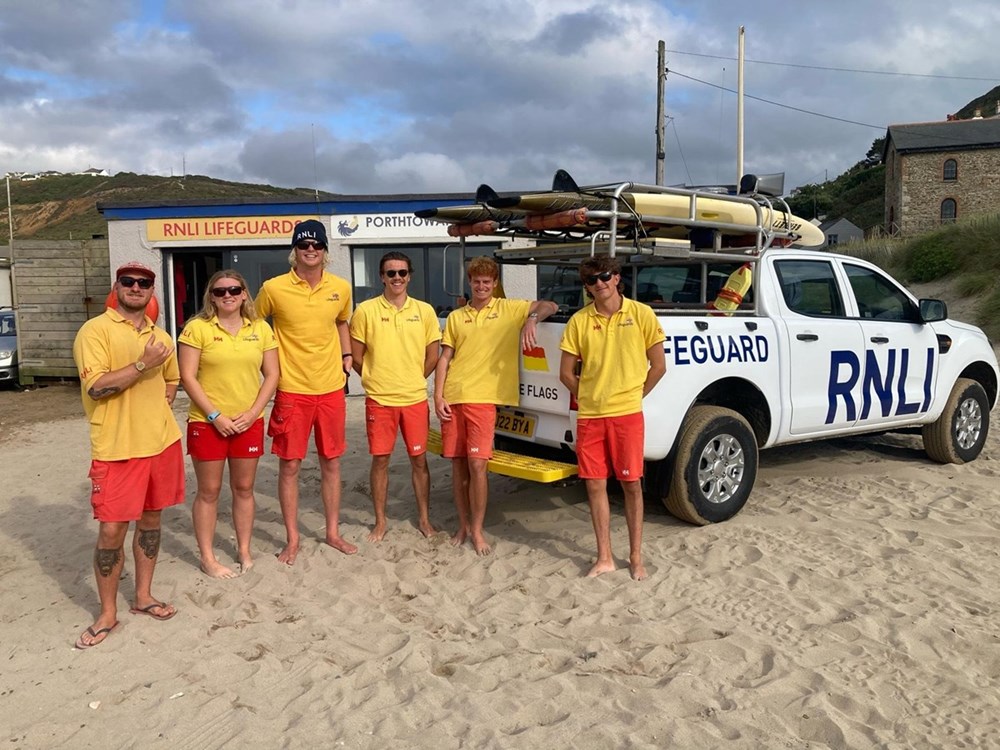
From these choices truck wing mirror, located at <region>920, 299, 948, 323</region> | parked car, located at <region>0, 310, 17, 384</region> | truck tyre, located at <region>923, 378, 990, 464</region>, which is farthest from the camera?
parked car, located at <region>0, 310, 17, 384</region>

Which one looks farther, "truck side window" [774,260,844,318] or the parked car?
the parked car

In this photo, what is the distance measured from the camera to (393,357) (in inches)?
199

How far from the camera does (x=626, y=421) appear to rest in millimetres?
4461

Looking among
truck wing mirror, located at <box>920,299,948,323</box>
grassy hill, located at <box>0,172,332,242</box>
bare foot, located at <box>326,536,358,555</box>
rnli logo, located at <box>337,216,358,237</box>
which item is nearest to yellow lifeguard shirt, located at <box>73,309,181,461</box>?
bare foot, located at <box>326,536,358,555</box>

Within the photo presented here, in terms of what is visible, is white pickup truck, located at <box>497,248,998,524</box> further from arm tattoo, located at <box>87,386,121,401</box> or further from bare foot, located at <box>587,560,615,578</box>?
arm tattoo, located at <box>87,386,121,401</box>

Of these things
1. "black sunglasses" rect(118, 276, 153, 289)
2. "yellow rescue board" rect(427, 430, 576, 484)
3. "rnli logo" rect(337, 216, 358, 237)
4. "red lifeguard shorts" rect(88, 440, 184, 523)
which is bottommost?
"yellow rescue board" rect(427, 430, 576, 484)

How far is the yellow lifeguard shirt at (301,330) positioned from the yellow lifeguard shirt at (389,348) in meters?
0.24

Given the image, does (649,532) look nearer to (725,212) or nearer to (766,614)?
(766,614)

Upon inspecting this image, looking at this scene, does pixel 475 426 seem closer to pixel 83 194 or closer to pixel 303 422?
pixel 303 422

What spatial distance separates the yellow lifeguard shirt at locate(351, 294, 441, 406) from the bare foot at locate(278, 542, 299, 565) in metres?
1.03

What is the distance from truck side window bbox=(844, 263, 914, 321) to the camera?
247 inches

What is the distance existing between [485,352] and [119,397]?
205cm

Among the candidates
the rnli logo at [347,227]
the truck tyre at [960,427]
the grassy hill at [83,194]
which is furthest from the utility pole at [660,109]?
the grassy hill at [83,194]

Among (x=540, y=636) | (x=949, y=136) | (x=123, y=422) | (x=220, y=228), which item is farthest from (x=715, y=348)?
(x=949, y=136)
